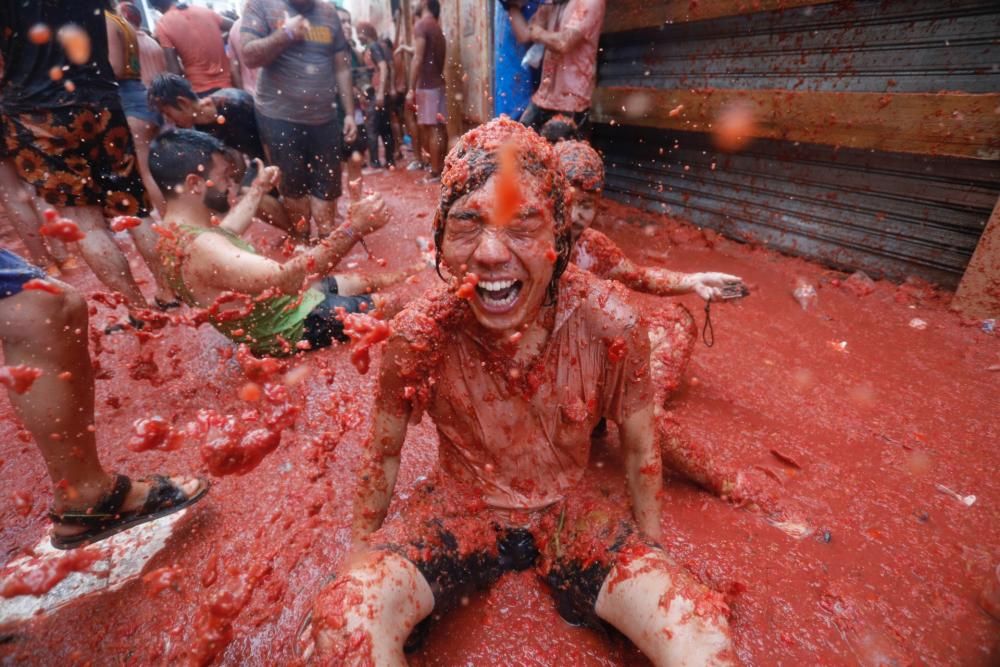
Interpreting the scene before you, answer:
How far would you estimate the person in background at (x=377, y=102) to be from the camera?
9.57 meters

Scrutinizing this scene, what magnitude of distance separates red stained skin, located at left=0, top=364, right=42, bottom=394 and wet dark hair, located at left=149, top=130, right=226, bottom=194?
1.40m

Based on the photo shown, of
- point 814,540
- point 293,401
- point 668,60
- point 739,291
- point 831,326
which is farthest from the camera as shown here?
point 668,60

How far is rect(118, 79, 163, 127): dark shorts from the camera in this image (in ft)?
14.4

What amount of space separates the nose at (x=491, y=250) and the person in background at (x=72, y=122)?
275cm

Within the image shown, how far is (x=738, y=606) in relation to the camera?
5.89 feet

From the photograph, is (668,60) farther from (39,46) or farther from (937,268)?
(39,46)

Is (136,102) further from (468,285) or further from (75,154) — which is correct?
(468,285)

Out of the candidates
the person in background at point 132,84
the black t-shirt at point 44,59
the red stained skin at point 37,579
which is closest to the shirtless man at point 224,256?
the black t-shirt at point 44,59

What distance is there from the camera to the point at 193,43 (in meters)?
5.66

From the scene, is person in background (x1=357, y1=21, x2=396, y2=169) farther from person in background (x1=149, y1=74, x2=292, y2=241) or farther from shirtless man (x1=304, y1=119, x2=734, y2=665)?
shirtless man (x1=304, y1=119, x2=734, y2=665)

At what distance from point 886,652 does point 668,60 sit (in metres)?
5.78

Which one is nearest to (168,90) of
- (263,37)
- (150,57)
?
(263,37)

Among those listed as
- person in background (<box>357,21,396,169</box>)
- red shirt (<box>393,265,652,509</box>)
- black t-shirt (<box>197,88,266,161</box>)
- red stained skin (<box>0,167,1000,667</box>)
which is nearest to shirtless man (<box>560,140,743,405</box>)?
red stained skin (<box>0,167,1000,667</box>)

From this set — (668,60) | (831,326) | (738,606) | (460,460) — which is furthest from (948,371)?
(668,60)
